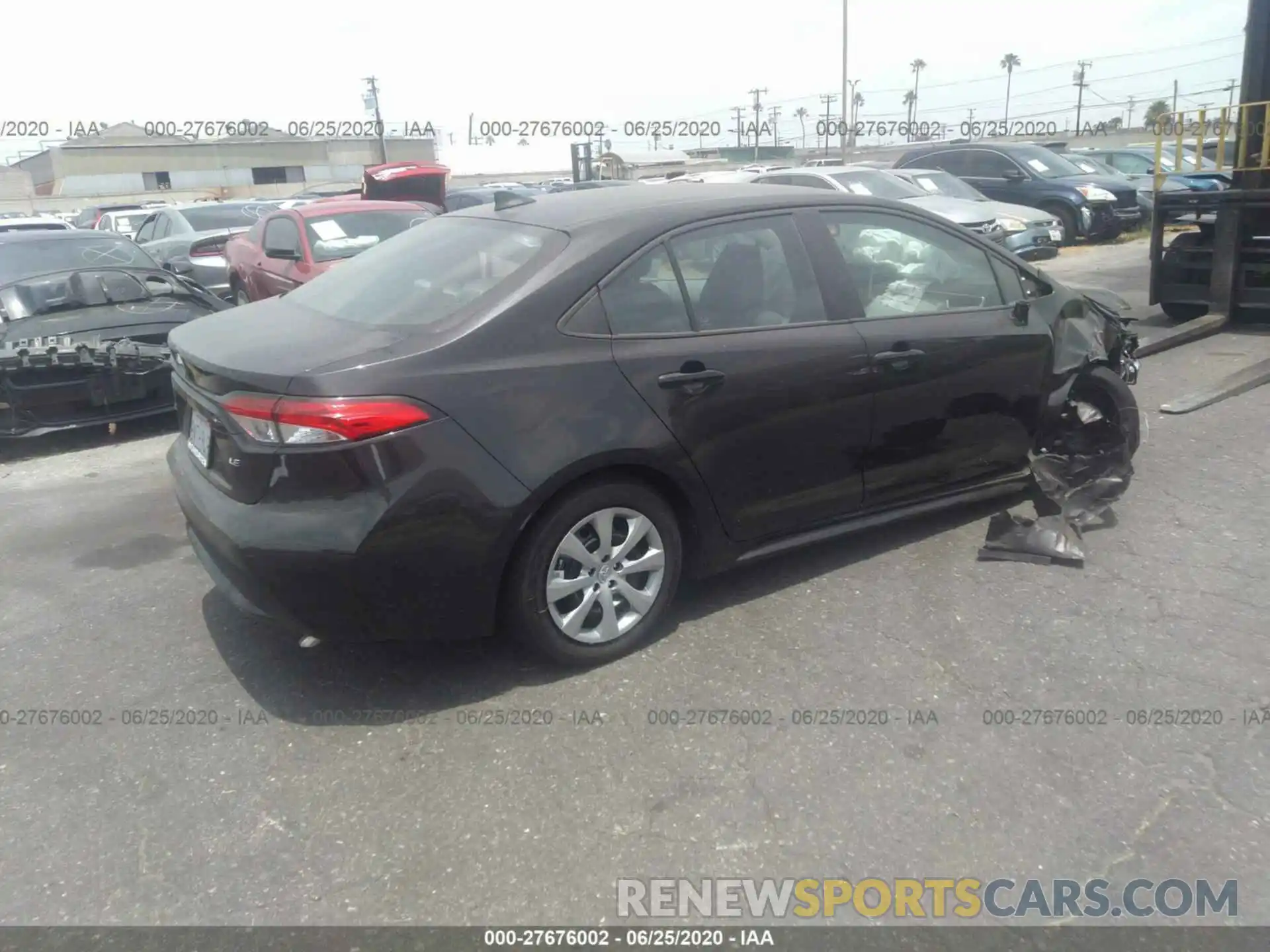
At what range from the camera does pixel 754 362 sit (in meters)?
3.76

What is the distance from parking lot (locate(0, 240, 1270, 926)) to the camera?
2637 millimetres

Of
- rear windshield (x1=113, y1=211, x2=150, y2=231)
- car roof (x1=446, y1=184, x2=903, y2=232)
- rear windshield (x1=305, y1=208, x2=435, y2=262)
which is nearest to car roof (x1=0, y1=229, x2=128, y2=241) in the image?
rear windshield (x1=305, y1=208, x2=435, y2=262)

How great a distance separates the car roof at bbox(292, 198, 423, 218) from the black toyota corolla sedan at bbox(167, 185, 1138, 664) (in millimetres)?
5707

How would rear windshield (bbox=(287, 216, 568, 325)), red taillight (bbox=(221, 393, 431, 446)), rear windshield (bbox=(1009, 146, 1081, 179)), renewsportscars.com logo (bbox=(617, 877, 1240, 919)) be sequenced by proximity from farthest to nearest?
rear windshield (bbox=(1009, 146, 1081, 179))
rear windshield (bbox=(287, 216, 568, 325))
red taillight (bbox=(221, 393, 431, 446))
renewsportscars.com logo (bbox=(617, 877, 1240, 919))

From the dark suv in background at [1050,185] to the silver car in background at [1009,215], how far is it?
112 centimetres

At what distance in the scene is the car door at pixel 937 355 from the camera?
4.13 meters

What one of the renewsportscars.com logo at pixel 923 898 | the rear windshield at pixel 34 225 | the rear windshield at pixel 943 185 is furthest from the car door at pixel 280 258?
the rear windshield at pixel 34 225

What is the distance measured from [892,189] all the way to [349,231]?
7.18m

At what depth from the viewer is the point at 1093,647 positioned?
3.66 meters

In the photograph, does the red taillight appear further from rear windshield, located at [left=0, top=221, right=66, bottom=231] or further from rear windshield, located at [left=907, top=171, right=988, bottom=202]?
rear windshield, located at [left=0, top=221, right=66, bottom=231]

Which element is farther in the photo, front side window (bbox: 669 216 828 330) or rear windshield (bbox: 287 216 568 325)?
front side window (bbox: 669 216 828 330)

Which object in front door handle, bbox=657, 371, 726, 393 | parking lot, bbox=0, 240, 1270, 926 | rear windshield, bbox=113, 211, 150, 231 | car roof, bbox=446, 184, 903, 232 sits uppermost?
car roof, bbox=446, 184, 903, 232

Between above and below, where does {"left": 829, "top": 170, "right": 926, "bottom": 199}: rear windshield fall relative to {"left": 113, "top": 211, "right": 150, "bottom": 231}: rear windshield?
above

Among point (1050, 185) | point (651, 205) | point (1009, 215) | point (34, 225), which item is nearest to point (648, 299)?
point (651, 205)
